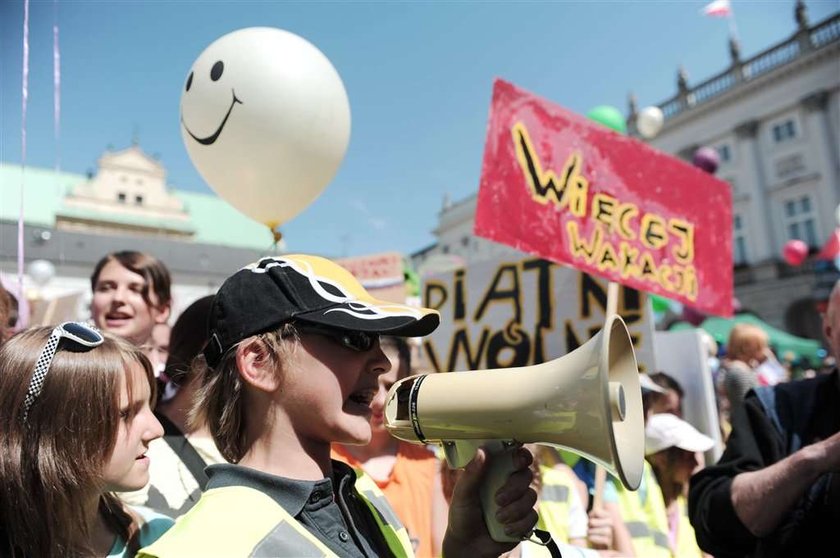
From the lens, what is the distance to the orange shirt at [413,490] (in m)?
2.32

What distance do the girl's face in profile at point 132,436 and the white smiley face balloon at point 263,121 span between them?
A: 4.95 feet

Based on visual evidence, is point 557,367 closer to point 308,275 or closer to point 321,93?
point 308,275

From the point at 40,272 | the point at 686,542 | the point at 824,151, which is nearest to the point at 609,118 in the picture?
the point at 686,542

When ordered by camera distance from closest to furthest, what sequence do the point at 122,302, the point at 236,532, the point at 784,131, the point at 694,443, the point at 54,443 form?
the point at 236,532, the point at 54,443, the point at 122,302, the point at 694,443, the point at 784,131

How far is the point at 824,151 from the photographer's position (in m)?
21.8

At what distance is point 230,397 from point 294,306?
0.77 ft

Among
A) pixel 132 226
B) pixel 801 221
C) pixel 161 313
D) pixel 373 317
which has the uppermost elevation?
pixel 132 226

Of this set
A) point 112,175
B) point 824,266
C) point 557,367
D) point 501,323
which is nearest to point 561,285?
point 501,323

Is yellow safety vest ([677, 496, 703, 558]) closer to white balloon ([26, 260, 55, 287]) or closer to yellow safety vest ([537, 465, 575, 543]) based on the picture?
yellow safety vest ([537, 465, 575, 543])

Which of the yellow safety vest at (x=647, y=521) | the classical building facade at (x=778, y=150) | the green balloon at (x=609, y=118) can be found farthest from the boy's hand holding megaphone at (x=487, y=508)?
the classical building facade at (x=778, y=150)

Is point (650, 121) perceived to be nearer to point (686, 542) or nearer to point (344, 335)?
point (686, 542)

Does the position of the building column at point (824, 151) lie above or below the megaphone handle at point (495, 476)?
above

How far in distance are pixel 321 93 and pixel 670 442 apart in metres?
2.54

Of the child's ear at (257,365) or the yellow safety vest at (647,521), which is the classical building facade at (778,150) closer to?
the yellow safety vest at (647,521)
